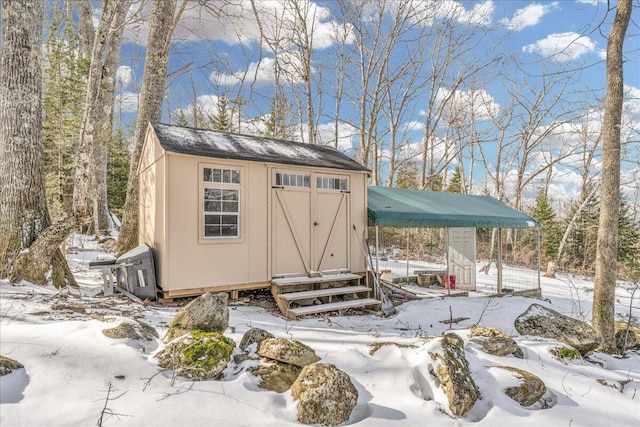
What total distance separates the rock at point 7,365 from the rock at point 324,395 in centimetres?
183

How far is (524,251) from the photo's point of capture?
20625 millimetres

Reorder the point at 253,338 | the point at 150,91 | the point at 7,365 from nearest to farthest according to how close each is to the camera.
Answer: the point at 7,365 → the point at 253,338 → the point at 150,91

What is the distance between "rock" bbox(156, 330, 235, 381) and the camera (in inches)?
102

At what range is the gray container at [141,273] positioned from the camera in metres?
5.75

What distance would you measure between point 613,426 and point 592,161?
844 inches

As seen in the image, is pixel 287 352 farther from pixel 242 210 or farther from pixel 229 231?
pixel 242 210

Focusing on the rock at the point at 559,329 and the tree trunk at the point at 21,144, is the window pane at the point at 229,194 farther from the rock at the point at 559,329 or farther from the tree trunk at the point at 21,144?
the rock at the point at 559,329

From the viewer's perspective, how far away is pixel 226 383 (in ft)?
8.47

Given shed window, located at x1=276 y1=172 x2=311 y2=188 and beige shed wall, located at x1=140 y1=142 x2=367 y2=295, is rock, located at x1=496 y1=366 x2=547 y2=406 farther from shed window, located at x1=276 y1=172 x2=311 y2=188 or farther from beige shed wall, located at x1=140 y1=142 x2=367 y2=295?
shed window, located at x1=276 y1=172 x2=311 y2=188

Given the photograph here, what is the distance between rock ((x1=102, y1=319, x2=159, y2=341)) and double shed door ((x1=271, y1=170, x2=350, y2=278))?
3505mm

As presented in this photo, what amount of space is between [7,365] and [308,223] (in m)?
5.33

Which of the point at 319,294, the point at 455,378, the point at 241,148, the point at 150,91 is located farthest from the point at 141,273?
the point at 455,378

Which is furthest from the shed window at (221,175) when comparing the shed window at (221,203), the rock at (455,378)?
the rock at (455,378)

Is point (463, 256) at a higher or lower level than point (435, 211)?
lower
